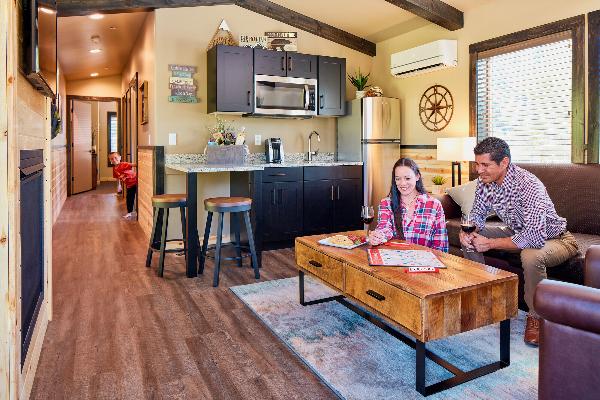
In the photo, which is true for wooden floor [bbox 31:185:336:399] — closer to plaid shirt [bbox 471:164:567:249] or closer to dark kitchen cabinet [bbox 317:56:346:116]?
plaid shirt [bbox 471:164:567:249]

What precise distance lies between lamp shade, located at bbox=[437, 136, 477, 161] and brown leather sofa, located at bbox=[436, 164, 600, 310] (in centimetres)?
70

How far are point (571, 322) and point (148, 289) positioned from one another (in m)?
2.89

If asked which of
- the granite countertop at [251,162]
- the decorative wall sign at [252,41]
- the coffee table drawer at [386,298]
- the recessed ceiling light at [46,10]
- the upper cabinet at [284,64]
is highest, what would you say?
the decorative wall sign at [252,41]

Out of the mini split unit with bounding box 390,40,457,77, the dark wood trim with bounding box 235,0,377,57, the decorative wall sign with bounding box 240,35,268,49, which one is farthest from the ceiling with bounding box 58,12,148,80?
the mini split unit with bounding box 390,40,457,77

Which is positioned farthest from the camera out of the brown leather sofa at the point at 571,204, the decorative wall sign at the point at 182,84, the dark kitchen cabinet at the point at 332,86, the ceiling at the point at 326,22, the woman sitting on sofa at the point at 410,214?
the dark kitchen cabinet at the point at 332,86

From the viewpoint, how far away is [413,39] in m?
5.45

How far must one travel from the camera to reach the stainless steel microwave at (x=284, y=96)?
5070 mm

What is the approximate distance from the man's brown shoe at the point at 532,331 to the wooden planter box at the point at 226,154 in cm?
319

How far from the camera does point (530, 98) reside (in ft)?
14.1

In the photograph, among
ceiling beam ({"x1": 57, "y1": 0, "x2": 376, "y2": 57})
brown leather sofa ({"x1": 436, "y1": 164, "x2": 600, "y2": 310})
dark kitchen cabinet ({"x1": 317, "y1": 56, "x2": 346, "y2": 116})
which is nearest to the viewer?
brown leather sofa ({"x1": 436, "y1": 164, "x2": 600, "y2": 310})

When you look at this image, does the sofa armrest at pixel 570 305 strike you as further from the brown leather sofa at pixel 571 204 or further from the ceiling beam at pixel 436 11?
the ceiling beam at pixel 436 11

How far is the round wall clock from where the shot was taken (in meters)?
5.10

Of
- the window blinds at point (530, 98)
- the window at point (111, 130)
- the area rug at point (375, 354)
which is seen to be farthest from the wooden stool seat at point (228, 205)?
the window at point (111, 130)

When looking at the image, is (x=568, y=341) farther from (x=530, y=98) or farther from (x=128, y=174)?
(x=128, y=174)
